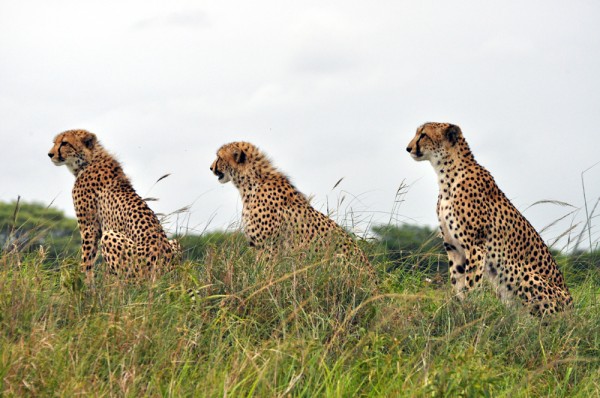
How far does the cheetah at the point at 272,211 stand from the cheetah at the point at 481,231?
0.73 meters

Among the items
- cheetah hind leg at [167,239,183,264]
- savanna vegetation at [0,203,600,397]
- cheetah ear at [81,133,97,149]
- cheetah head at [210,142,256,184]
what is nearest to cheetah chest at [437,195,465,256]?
savanna vegetation at [0,203,600,397]

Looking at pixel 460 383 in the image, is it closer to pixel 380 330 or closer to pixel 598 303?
pixel 380 330

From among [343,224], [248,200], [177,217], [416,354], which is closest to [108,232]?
[177,217]

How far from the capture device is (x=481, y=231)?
592 centimetres

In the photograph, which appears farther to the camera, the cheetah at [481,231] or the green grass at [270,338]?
the cheetah at [481,231]

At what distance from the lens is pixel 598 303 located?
577 cm

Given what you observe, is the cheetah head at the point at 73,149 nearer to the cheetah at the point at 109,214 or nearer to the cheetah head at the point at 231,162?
the cheetah at the point at 109,214

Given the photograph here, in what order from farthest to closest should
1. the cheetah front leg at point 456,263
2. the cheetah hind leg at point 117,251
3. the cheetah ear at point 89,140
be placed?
the cheetah ear at point 89,140 → the cheetah front leg at point 456,263 → the cheetah hind leg at point 117,251

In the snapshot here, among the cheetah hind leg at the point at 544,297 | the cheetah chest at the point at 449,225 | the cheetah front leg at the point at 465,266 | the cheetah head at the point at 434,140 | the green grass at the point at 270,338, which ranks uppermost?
the cheetah head at the point at 434,140

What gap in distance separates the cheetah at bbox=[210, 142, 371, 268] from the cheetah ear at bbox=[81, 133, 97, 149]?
0.83 m

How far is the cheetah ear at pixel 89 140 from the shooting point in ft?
20.7

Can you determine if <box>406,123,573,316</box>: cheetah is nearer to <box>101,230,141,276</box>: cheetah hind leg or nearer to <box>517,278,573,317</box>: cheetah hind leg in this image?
<box>517,278,573,317</box>: cheetah hind leg

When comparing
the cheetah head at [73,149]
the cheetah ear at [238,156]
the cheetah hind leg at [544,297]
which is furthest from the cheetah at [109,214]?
the cheetah hind leg at [544,297]

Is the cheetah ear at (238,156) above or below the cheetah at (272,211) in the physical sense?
above
